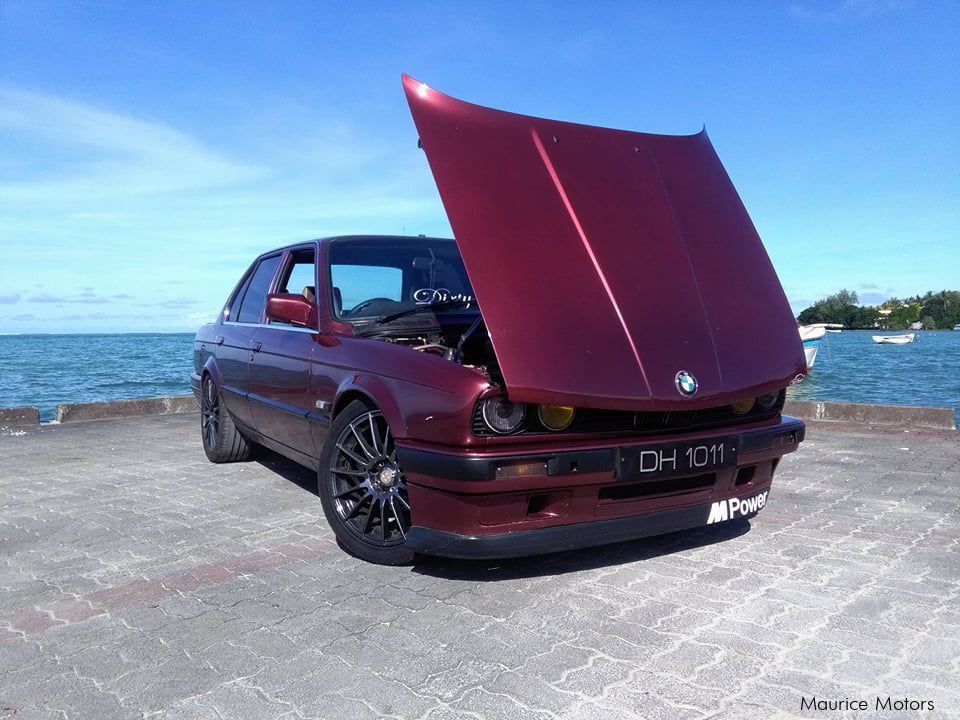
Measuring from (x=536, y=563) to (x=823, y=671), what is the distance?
4.54 ft

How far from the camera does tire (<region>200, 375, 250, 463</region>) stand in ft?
19.5

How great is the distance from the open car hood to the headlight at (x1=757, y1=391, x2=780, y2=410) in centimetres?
16

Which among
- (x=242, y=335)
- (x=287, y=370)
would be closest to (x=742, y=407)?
(x=287, y=370)

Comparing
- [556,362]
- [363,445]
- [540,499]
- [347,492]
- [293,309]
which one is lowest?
[347,492]

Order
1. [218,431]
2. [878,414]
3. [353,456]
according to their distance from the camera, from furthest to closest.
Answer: [878,414] < [218,431] < [353,456]

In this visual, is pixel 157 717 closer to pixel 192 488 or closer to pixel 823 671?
pixel 823 671

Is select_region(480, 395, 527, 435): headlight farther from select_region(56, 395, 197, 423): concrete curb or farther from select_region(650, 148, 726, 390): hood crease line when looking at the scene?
select_region(56, 395, 197, 423): concrete curb

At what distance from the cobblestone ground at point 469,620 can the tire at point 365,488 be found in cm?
13

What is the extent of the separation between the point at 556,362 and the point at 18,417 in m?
8.77

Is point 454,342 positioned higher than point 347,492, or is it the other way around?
point 454,342

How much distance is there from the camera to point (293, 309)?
4.00 metres

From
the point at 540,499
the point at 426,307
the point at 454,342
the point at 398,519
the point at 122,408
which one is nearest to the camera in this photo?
the point at 540,499

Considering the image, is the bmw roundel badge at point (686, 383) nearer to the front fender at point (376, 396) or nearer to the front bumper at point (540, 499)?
the front bumper at point (540, 499)

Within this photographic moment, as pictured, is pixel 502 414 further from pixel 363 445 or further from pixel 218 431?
pixel 218 431
